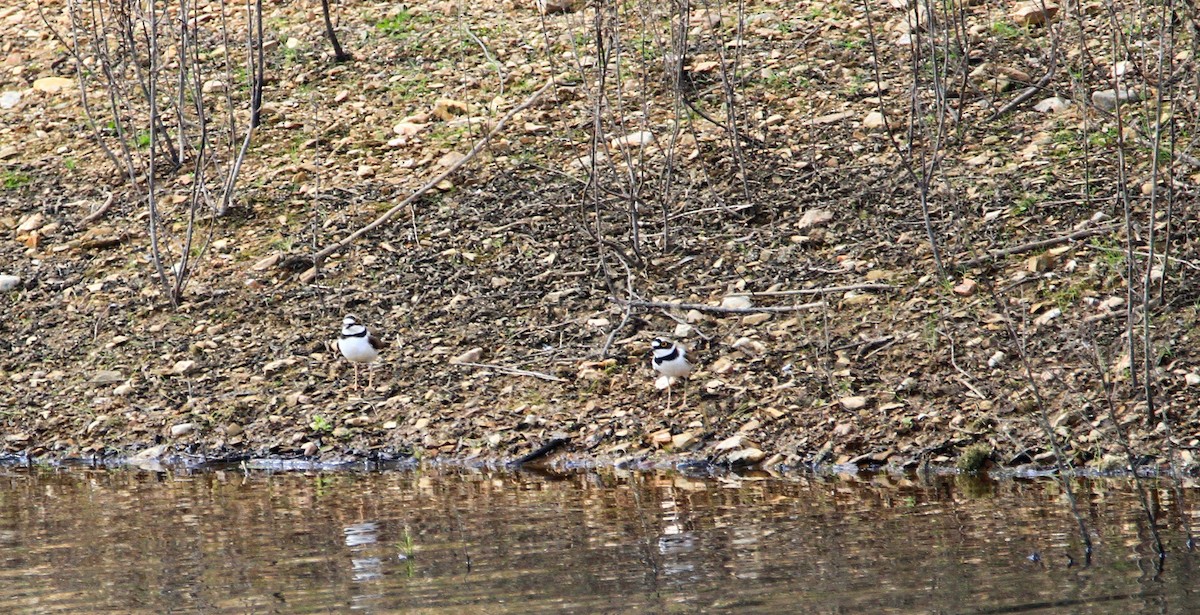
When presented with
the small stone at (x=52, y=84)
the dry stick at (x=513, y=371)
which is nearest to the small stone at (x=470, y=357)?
the dry stick at (x=513, y=371)

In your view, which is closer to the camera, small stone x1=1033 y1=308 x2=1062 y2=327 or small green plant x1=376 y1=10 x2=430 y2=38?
small stone x1=1033 y1=308 x2=1062 y2=327

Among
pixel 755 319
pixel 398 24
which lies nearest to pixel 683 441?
pixel 755 319

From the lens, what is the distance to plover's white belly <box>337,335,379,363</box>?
8961 millimetres

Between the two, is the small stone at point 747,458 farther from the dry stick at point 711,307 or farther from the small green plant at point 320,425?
the small green plant at point 320,425

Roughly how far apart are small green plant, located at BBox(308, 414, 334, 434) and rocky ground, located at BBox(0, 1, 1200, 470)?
0.04m

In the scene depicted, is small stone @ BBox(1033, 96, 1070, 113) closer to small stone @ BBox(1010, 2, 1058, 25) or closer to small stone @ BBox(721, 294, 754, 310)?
small stone @ BBox(1010, 2, 1058, 25)

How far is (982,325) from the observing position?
8398mm

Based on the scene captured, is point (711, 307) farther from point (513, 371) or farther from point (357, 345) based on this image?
point (357, 345)

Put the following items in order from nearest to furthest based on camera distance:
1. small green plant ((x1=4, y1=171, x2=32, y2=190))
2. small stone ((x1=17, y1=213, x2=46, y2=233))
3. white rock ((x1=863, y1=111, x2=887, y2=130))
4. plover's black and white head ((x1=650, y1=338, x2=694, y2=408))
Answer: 1. plover's black and white head ((x1=650, y1=338, x2=694, y2=408))
2. white rock ((x1=863, y1=111, x2=887, y2=130))
3. small stone ((x1=17, y1=213, x2=46, y2=233))
4. small green plant ((x1=4, y1=171, x2=32, y2=190))

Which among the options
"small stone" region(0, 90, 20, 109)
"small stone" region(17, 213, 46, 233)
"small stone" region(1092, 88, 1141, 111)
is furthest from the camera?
"small stone" region(0, 90, 20, 109)

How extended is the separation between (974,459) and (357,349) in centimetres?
374

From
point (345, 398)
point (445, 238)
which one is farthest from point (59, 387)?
point (445, 238)

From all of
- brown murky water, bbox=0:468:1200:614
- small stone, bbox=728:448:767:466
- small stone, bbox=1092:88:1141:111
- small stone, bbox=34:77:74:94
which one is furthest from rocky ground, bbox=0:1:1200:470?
brown murky water, bbox=0:468:1200:614

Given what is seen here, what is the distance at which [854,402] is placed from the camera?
8055mm
